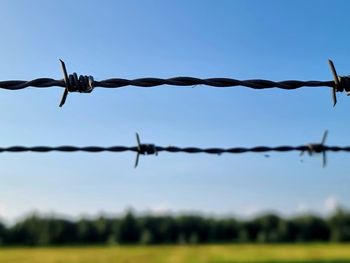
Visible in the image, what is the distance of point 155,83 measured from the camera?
5.57ft

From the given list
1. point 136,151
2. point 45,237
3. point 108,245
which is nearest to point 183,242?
point 108,245

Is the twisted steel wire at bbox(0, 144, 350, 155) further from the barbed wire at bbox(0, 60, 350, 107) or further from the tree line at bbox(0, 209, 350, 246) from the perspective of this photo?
the tree line at bbox(0, 209, 350, 246)

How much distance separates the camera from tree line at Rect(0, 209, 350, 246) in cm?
7950

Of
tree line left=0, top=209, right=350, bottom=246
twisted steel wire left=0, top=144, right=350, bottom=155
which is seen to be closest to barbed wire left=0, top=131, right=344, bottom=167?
twisted steel wire left=0, top=144, right=350, bottom=155

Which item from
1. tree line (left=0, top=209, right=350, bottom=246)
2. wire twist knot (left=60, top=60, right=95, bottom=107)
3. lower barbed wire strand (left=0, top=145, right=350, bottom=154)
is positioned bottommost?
tree line (left=0, top=209, right=350, bottom=246)

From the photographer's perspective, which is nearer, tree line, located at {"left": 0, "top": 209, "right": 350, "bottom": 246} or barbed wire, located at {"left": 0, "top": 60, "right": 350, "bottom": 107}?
barbed wire, located at {"left": 0, "top": 60, "right": 350, "bottom": 107}

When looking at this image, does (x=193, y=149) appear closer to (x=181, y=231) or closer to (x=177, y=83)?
(x=177, y=83)

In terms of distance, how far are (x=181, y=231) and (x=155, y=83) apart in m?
82.3

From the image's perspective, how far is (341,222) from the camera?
7950cm

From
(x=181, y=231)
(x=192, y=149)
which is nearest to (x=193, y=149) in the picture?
(x=192, y=149)

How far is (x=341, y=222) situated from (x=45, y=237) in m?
49.6

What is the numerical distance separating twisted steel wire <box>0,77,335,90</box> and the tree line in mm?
79387

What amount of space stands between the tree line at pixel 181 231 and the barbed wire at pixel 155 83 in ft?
260

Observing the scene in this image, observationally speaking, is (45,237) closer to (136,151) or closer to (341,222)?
(341,222)
